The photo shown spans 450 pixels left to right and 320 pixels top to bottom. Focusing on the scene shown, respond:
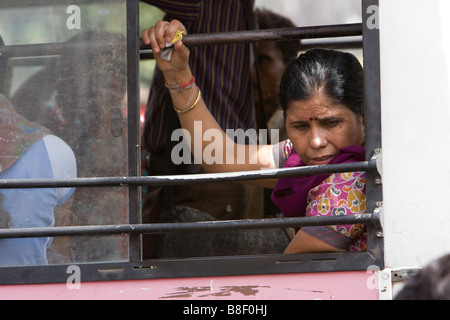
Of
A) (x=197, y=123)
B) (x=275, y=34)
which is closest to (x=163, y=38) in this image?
(x=275, y=34)

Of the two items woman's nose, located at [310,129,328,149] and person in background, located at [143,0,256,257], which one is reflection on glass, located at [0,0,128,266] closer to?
woman's nose, located at [310,129,328,149]

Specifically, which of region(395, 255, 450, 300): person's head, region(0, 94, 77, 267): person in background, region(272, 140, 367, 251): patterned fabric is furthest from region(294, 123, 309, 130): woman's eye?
region(395, 255, 450, 300): person's head

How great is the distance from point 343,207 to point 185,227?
39 cm

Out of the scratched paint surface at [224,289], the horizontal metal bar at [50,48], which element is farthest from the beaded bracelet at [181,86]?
the scratched paint surface at [224,289]

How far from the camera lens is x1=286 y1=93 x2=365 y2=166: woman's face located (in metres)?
1.97

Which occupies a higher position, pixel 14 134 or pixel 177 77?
pixel 177 77

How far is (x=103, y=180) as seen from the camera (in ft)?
5.62

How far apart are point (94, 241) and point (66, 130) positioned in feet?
0.90

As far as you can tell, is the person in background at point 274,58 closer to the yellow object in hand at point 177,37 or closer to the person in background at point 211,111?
the person in background at point 211,111

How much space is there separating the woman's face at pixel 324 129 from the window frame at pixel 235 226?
11.9 inches

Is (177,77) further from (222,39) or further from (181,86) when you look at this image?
(222,39)

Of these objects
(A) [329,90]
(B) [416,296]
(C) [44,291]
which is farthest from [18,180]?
(B) [416,296]

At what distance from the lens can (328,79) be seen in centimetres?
202

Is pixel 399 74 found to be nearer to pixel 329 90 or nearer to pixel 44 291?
pixel 329 90
